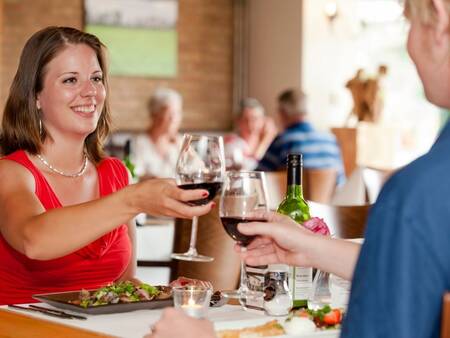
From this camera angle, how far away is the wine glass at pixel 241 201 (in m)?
2.03

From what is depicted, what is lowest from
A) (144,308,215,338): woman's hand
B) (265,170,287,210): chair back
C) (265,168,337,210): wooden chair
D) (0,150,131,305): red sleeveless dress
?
(265,168,337,210): wooden chair

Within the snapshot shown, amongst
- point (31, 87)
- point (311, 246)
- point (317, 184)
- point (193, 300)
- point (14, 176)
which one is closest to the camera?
point (311, 246)

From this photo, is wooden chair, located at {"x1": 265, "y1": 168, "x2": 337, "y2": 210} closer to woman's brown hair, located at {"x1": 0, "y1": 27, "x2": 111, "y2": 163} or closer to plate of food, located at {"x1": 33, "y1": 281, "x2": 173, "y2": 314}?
woman's brown hair, located at {"x1": 0, "y1": 27, "x2": 111, "y2": 163}

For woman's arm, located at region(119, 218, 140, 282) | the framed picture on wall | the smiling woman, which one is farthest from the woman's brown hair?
the framed picture on wall

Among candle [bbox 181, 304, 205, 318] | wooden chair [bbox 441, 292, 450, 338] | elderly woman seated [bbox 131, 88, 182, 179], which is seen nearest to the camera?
wooden chair [bbox 441, 292, 450, 338]

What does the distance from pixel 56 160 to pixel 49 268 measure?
0.34m

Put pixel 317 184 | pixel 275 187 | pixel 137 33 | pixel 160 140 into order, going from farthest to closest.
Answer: pixel 137 33 < pixel 160 140 < pixel 317 184 < pixel 275 187

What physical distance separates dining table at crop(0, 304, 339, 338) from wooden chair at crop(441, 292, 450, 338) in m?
0.81

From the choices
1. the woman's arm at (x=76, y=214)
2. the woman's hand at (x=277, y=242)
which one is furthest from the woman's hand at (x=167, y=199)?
the woman's hand at (x=277, y=242)

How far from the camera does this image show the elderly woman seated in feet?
26.5

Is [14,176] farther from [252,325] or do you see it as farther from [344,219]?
[344,219]

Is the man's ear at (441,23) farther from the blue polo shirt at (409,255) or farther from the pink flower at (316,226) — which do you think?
the pink flower at (316,226)

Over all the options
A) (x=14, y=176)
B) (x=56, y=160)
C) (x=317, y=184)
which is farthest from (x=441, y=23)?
(x=317, y=184)

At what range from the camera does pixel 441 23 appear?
1.31 metres
